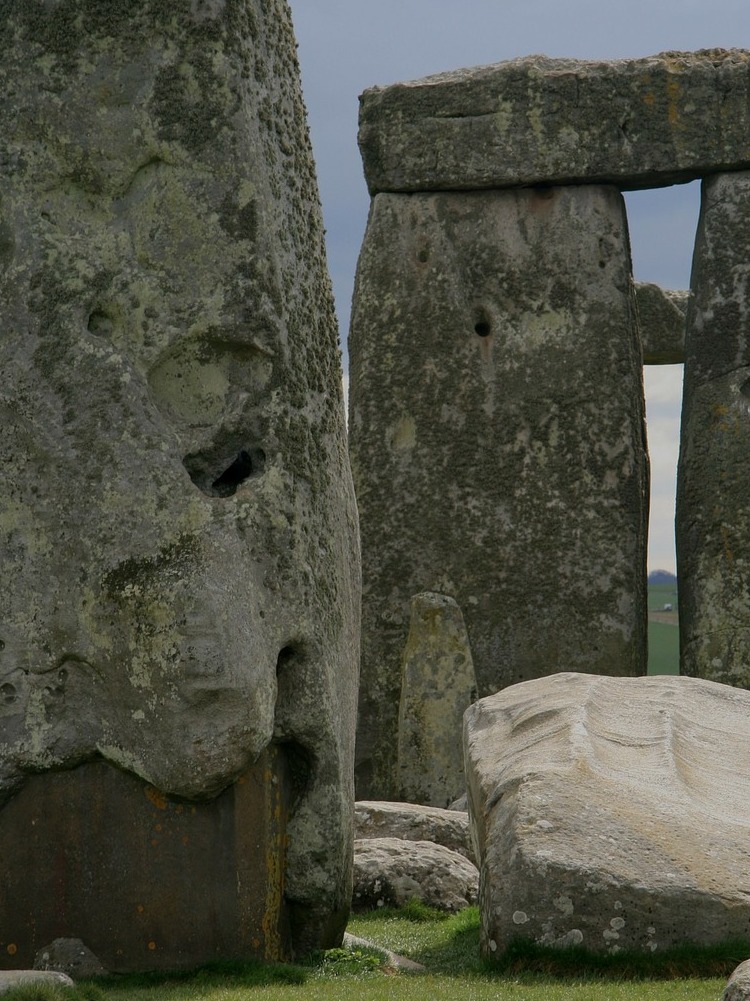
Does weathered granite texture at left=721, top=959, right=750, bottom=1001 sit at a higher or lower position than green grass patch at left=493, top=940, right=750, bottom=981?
higher

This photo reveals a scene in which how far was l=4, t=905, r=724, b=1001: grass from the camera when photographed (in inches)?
228

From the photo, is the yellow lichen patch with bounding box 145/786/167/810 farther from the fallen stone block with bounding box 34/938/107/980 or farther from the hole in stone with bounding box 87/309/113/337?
the hole in stone with bounding box 87/309/113/337

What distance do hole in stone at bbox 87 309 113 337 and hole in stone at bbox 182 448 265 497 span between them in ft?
1.60

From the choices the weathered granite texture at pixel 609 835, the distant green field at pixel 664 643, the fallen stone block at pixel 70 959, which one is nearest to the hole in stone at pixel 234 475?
the weathered granite texture at pixel 609 835

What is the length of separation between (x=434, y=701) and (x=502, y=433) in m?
2.61

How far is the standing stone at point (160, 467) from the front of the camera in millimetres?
6605

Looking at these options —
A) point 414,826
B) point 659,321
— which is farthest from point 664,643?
point 414,826

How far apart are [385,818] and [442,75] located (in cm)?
679

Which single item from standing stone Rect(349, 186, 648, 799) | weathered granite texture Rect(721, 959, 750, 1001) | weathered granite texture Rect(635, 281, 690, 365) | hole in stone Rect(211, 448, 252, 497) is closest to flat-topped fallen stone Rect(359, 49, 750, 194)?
standing stone Rect(349, 186, 648, 799)

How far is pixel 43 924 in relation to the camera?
671 centimetres

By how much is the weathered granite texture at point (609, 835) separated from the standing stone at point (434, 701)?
4.63 metres

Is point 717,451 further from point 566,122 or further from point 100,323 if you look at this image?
point 100,323

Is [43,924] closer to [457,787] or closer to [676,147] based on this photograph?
[457,787]

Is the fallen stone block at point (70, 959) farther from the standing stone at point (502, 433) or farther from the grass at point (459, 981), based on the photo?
the standing stone at point (502, 433)
